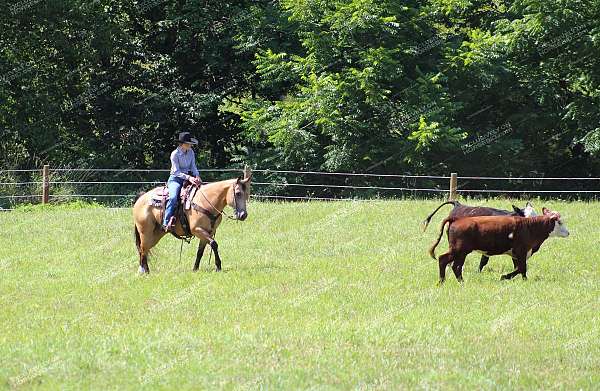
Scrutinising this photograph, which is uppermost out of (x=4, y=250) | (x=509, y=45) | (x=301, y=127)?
(x=509, y=45)

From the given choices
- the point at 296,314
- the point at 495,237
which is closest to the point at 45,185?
the point at 495,237

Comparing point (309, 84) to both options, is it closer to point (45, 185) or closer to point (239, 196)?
point (45, 185)

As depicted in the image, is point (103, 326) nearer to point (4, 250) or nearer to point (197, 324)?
point (197, 324)

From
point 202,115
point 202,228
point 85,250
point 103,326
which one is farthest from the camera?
point 202,115

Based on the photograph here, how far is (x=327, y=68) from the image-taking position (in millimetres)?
34844

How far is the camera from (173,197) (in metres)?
19.5

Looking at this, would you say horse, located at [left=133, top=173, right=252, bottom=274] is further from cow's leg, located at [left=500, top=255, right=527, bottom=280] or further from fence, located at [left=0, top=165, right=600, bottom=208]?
fence, located at [left=0, top=165, right=600, bottom=208]

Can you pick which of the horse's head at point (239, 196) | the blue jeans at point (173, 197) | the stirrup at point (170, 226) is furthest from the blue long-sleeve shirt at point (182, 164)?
the horse's head at point (239, 196)

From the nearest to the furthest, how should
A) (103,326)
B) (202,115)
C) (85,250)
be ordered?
1. (103,326)
2. (85,250)
3. (202,115)

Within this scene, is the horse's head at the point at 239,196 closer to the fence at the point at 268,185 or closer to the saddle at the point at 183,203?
the saddle at the point at 183,203

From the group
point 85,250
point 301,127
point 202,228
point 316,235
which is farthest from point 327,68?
point 202,228

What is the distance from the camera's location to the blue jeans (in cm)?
1948

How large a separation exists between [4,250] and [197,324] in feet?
33.2

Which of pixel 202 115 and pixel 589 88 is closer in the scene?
pixel 589 88
